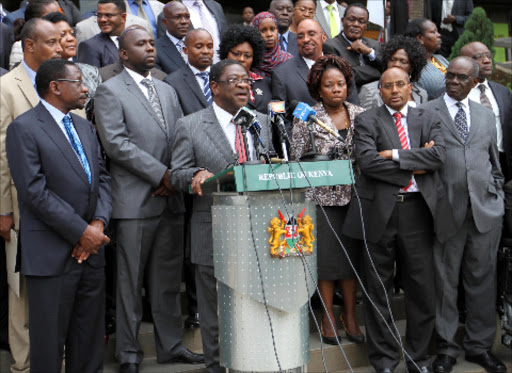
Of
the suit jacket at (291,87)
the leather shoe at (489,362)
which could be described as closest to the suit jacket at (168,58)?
the suit jacket at (291,87)

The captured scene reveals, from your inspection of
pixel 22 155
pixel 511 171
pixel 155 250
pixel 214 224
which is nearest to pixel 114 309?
pixel 155 250

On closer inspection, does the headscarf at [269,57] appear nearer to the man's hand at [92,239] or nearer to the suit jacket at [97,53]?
the suit jacket at [97,53]

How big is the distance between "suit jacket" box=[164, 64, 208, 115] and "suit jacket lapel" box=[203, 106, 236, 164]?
3.64 ft

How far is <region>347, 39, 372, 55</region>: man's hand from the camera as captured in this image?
7.34 metres

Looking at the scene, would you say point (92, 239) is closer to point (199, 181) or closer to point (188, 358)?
point (199, 181)

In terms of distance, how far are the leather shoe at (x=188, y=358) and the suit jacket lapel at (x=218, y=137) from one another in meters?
1.60

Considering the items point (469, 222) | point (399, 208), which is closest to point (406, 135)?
point (399, 208)

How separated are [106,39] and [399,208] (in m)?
3.14

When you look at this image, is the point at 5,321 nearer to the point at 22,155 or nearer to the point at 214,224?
the point at 22,155

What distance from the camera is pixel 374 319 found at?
5727mm

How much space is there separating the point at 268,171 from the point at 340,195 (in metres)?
2.27

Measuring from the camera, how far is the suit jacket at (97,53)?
664 centimetres

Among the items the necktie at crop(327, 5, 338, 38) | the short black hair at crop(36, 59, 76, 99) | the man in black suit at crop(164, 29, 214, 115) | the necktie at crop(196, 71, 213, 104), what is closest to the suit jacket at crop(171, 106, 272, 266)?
the short black hair at crop(36, 59, 76, 99)

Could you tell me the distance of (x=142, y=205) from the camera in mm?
5285
